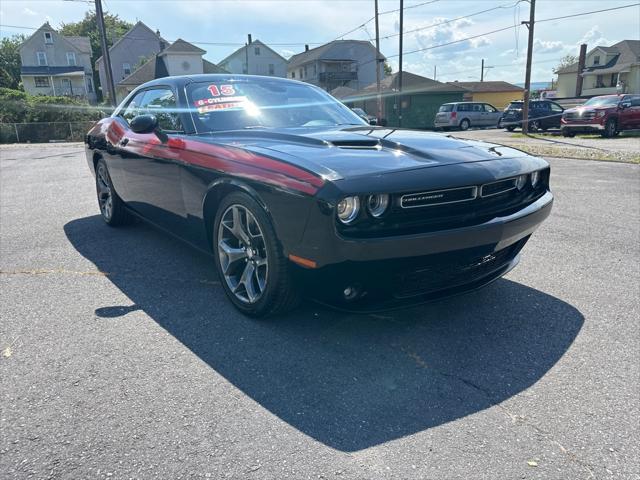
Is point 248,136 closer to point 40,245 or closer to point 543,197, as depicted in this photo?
point 543,197

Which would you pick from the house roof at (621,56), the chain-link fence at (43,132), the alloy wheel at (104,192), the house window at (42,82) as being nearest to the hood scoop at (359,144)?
the alloy wheel at (104,192)

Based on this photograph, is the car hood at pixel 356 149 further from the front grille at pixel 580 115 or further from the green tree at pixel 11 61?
the green tree at pixel 11 61

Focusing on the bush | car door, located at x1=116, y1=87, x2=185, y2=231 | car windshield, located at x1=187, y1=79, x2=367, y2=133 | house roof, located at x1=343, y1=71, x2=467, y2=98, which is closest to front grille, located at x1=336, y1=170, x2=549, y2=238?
car windshield, located at x1=187, y1=79, x2=367, y2=133

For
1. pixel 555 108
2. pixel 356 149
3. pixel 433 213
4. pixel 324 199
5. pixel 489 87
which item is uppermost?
pixel 489 87

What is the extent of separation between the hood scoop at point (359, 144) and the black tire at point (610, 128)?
722 inches

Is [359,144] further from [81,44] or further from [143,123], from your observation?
[81,44]

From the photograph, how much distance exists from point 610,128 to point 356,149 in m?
18.8

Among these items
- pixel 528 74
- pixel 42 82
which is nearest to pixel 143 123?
pixel 528 74

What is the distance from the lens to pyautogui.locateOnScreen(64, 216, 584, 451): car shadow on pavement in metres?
2.12

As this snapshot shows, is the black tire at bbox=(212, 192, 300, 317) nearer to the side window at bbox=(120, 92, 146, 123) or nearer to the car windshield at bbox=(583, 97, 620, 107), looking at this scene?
the side window at bbox=(120, 92, 146, 123)

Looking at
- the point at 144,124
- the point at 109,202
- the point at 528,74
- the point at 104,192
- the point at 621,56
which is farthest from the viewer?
the point at 621,56

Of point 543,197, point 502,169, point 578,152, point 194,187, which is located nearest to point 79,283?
point 194,187

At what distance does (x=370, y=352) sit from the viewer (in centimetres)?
260

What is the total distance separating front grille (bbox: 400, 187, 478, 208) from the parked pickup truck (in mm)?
18433
